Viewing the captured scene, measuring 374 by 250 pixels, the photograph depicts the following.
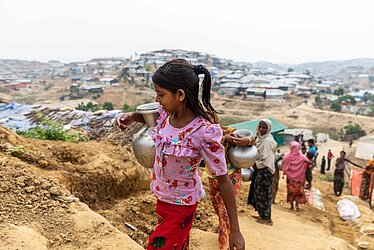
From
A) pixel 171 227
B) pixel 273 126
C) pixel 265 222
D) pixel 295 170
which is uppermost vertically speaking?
pixel 171 227

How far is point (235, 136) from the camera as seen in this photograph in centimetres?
315

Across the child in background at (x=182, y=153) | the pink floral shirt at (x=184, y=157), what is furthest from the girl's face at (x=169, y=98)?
the pink floral shirt at (x=184, y=157)

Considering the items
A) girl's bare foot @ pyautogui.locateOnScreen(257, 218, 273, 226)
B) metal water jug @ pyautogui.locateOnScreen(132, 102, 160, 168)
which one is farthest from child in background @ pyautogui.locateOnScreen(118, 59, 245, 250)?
girl's bare foot @ pyautogui.locateOnScreen(257, 218, 273, 226)

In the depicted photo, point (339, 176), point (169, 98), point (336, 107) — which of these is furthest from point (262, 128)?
point (336, 107)

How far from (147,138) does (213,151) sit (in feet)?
3.26

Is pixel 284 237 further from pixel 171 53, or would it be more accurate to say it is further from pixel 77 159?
pixel 171 53

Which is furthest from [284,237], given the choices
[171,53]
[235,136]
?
[171,53]

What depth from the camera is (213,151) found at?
70.6 inches

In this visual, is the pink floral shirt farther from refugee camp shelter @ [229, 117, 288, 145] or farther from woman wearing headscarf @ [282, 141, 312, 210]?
refugee camp shelter @ [229, 117, 288, 145]

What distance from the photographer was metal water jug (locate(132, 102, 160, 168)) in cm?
259

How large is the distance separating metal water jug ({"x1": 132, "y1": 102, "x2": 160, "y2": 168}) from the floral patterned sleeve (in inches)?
33.8

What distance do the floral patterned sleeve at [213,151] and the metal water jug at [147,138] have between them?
86 centimetres

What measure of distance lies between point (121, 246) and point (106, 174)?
1748 mm

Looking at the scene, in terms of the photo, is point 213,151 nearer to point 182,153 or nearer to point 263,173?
point 182,153
